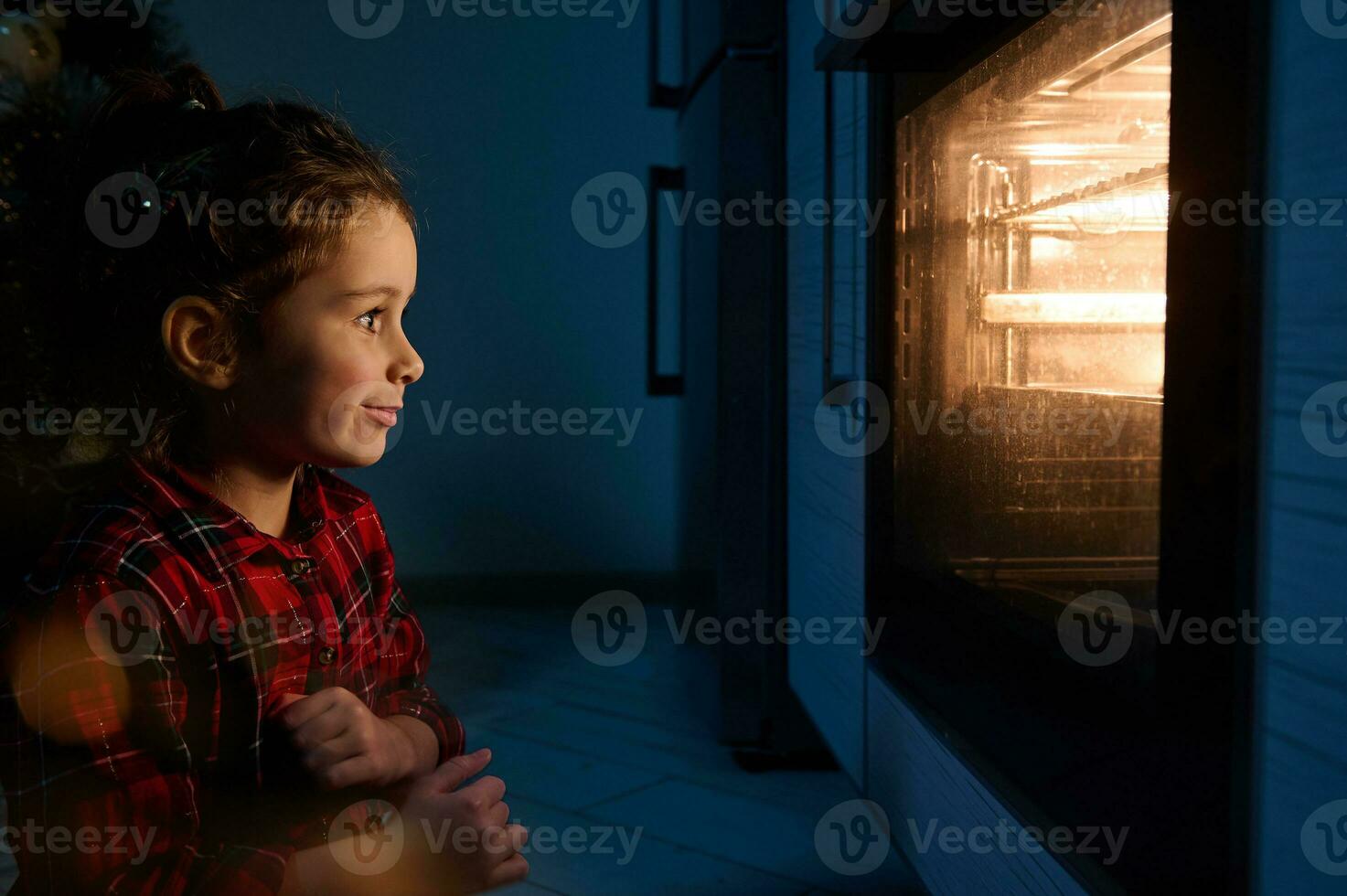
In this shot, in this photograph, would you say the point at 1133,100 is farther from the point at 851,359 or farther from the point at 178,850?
the point at 178,850

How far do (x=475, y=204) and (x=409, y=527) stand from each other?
41.5 inches

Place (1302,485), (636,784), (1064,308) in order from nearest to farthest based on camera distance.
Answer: (1302,485), (1064,308), (636,784)

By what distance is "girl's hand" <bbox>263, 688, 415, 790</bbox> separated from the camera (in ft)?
2.14

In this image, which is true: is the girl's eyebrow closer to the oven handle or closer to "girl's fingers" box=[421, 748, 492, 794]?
"girl's fingers" box=[421, 748, 492, 794]

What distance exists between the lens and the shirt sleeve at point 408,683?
793 millimetres

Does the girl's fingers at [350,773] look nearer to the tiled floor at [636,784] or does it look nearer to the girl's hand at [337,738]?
the girl's hand at [337,738]

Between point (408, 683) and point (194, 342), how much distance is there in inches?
12.7

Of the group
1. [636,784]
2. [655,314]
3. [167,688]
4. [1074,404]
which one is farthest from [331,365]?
[655,314]

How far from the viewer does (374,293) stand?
0.74 metres

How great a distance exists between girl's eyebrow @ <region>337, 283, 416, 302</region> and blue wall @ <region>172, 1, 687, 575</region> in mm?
2493

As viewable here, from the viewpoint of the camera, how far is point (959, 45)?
97cm

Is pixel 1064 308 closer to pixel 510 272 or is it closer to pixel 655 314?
pixel 655 314

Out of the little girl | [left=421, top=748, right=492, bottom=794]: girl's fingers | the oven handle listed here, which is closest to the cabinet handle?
the oven handle

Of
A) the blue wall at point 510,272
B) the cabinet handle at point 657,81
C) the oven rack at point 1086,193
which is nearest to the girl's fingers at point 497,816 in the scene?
the oven rack at point 1086,193
